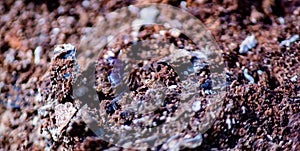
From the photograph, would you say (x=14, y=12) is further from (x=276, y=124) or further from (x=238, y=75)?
(x=276, y=124)

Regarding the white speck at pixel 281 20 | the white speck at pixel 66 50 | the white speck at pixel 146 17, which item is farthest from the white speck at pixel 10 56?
the white speck at pixel 281 20

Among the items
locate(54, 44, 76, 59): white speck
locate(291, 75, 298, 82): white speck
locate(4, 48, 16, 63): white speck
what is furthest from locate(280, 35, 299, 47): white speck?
locate(4, 48, 16, 63): white speck

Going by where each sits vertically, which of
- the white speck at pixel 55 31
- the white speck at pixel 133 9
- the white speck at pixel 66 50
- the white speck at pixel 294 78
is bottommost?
the white speck at pixel 294 78

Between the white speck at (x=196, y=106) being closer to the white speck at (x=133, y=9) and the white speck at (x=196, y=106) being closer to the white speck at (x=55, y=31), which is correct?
the white speck at (x=133, y=9)

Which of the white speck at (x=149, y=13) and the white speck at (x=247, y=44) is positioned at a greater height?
the white speck at (x=149, y=13)

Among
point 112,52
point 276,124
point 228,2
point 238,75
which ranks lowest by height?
point 276,124

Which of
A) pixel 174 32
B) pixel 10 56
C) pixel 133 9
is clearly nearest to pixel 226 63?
pixel 174 32

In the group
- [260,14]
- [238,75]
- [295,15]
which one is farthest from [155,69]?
[295,15]

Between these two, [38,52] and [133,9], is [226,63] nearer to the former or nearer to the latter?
[133,9]

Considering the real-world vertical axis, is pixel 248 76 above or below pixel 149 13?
below
